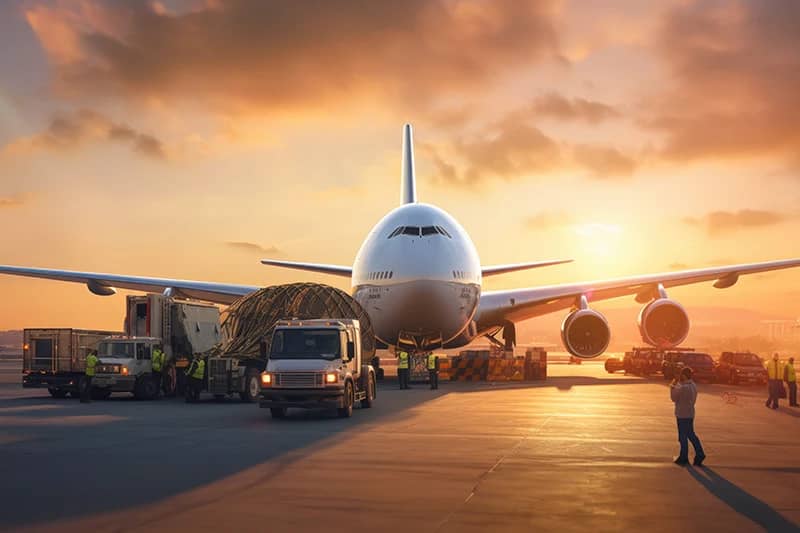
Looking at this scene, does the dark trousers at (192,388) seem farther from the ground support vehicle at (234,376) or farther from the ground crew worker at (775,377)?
the ground crew worker at (775,377)

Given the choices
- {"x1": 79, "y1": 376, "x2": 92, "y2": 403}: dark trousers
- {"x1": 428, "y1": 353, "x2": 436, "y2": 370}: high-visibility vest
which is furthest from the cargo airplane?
{"x1": 79, "y1": 376, "x2": 92, "y2": 403}: dark trousers

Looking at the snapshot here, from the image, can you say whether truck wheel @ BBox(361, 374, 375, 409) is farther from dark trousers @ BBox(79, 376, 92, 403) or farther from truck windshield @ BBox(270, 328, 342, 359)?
Answer: dark trousers @ BBox(79, 376, 92, 403)

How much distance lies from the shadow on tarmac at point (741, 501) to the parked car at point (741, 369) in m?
24.8

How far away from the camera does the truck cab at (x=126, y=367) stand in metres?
26.9

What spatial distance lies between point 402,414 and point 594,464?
8.72 m

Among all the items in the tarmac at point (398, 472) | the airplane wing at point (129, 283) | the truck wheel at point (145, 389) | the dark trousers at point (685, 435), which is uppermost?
the airplane wing at point (129, 283)

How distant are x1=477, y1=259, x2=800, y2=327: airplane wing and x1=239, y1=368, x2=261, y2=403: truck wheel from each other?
506 inches

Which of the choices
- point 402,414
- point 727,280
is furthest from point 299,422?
point 727,280

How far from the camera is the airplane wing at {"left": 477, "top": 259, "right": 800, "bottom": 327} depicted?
36.4 metres

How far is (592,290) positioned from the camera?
3738cm

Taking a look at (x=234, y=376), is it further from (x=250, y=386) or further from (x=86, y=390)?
(x=86, y=390)

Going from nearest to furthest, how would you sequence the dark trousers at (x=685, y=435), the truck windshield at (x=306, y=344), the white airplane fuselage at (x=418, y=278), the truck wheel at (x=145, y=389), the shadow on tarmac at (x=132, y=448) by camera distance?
the shadow on tarmac at (x=132, y=448), the dark trousers at (x=685, y=435), the truck windshield at (x=306, y=344), the truck wheel at (x=145, y=389), the white airplane fuselage at (x=418, y=278)

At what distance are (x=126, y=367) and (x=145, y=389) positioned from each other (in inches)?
40.2

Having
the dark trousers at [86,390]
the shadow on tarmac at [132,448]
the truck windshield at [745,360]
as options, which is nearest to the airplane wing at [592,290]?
the truck windshield at [745,360]
